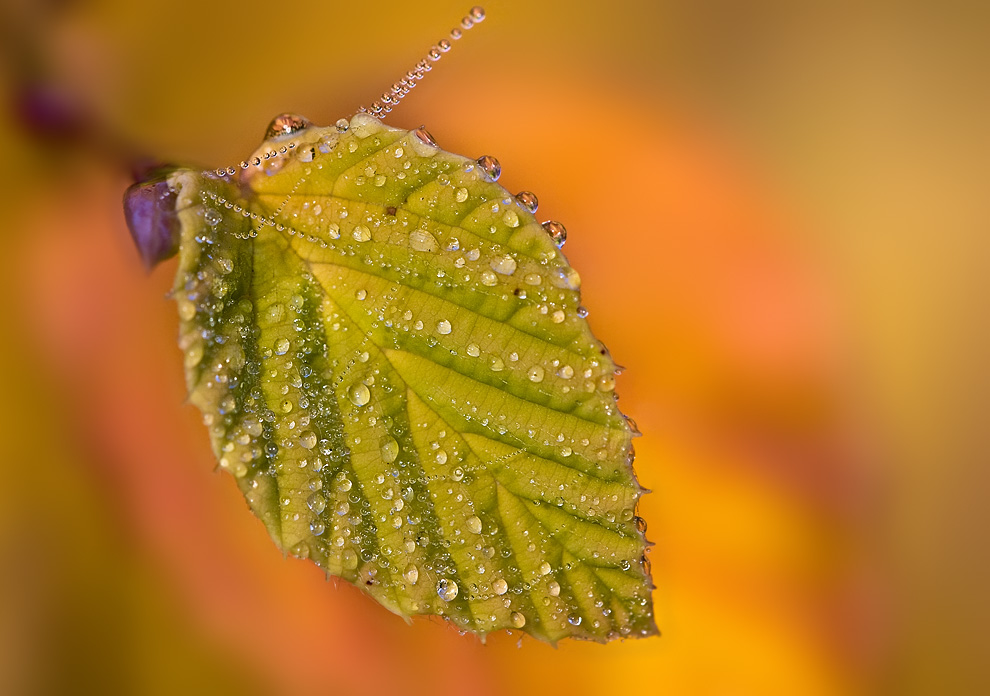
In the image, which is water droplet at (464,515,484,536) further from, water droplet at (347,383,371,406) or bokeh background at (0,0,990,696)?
bokeh background at (0,0,990,696)

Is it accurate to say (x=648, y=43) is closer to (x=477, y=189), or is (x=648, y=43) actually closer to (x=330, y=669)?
(x=477, y=189)

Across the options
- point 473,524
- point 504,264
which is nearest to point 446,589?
point 473,524

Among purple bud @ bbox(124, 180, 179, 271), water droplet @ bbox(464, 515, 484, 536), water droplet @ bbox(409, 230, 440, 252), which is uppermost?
purple bud @ bbox(124, 180, 179, 271)

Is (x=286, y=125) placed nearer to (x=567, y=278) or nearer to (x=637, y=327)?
(x=567, y=278)

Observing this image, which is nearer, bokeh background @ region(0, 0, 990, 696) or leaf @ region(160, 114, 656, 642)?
leaf @ region(160, 114, 656, 642)

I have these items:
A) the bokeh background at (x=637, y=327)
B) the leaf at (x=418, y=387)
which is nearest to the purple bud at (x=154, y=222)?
the leaf at (x=418, y=387)

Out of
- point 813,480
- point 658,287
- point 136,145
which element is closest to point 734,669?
point 813,480

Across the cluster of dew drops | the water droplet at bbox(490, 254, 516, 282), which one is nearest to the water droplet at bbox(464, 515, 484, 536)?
the cluster of dew drops

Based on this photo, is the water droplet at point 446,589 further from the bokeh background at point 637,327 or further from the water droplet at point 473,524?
the bokeh background at point 637,327
